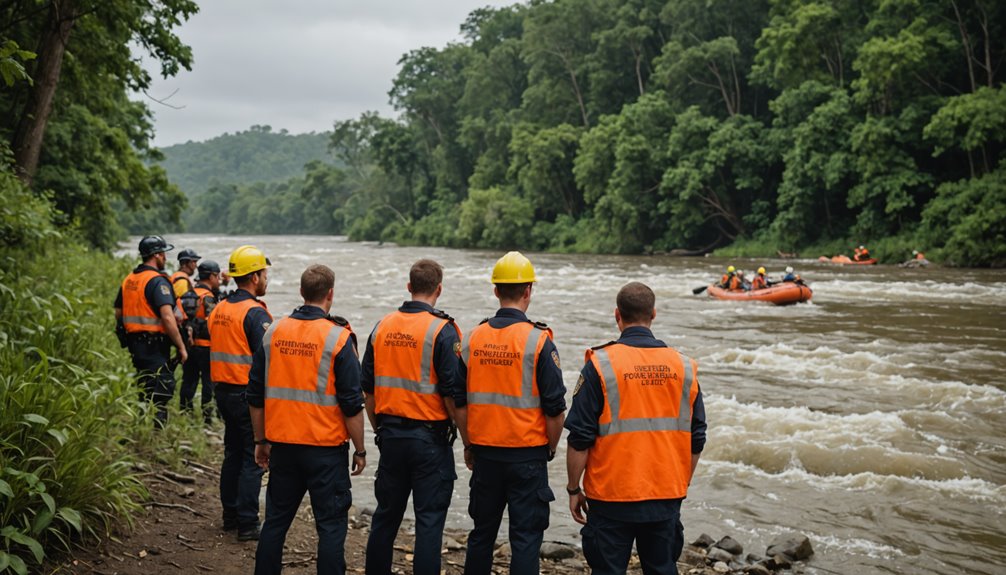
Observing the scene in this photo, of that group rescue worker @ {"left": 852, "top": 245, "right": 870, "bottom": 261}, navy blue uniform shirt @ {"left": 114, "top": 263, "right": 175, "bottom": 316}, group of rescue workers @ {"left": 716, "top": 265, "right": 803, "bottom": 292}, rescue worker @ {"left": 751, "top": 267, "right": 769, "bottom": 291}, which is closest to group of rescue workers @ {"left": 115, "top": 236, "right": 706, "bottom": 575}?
navy blue uniform shirt @ {"left": 114, "top": 263, "right": 175, "bottom": 316}

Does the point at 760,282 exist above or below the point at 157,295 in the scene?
below

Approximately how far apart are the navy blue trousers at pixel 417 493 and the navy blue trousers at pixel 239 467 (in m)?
1.32

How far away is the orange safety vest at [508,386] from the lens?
405 centimetres

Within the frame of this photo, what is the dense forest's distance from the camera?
17.3 m

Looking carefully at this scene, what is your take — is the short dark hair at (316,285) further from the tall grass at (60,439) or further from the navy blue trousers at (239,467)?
the tall grass at (60,439)

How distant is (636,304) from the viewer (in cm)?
384

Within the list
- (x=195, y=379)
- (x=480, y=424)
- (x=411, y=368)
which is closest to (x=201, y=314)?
(x=195, y=379)

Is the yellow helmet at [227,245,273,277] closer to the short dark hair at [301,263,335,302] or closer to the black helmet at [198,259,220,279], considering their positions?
the short dark hair at [301,263,335,302]

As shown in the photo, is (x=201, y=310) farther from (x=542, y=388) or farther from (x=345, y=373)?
(x=542, y=388)

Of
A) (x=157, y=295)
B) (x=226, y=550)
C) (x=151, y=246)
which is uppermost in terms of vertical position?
(x=151, y=246)

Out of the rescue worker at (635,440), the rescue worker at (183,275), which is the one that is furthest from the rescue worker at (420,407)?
the rescue worker at (183,275)

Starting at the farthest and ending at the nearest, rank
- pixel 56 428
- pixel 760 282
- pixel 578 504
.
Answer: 1. pixel 760 282
2. pixel 56 428
3. pixel 578 504

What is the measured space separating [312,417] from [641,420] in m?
1.78

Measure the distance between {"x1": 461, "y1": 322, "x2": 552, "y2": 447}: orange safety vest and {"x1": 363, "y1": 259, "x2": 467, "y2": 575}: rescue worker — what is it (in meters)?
0.16
